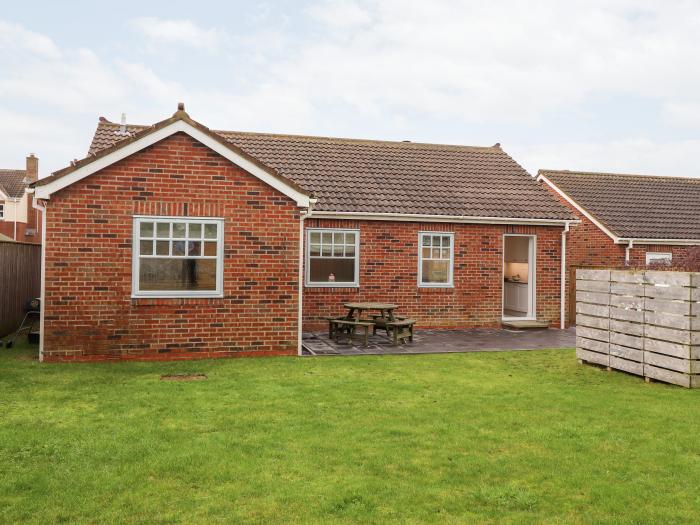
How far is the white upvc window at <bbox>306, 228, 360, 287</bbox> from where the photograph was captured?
16016mm

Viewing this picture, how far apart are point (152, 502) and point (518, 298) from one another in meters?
16.6

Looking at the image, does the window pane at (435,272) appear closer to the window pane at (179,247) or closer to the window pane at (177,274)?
the window pane at (177,274)

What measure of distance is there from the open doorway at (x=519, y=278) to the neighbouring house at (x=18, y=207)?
37094 millimetres

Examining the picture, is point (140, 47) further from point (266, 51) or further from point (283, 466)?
point (283, 466)

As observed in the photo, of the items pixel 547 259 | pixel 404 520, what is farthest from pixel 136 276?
pixel 547 259

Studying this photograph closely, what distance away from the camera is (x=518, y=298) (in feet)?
65.0

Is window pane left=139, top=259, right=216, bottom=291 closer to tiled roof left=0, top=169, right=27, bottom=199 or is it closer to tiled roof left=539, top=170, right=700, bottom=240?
tiled roof left=539, top=170, right=700, bottom=240

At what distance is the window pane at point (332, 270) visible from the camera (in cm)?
1608

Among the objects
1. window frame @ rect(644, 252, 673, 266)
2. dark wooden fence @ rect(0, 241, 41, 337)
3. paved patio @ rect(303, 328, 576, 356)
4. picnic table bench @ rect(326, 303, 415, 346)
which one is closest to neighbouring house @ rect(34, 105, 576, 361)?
paved patio @ rect(303, 328, 576, 356)

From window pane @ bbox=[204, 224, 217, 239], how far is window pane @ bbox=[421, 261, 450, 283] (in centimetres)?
679

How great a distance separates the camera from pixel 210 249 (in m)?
11.8

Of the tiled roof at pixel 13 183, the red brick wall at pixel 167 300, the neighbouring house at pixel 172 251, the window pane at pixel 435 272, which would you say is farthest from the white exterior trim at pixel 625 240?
the tiled roof at pixel 13 183

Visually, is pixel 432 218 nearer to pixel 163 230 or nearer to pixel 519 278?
pixel 519 278

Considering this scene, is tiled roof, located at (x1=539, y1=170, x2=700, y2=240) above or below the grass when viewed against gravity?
above
